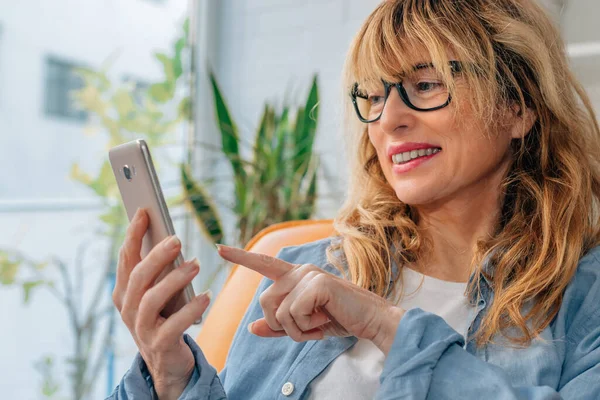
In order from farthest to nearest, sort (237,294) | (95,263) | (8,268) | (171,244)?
(95,263)
(8,268)
(237,294)
(171,244)

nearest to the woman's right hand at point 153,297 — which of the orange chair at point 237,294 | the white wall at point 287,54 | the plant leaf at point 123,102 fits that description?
the orange chair at point 237,294

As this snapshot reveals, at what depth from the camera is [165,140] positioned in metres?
2.98

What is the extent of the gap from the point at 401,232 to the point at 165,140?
73.8 inches

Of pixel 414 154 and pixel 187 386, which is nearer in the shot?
pixel 187 386

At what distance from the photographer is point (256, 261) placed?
0.90 m

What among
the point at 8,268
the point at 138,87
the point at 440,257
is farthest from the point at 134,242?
the point at 138,87

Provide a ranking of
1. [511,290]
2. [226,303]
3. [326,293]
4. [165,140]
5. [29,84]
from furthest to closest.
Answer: [165,140], [29,84], [226,303], [511,290], [326,293]

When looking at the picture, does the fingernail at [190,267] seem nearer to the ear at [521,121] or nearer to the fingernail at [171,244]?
the fingernail at [171,244]

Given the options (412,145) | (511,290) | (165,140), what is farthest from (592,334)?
(165,140)

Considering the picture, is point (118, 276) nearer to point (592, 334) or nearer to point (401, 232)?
point (401, 232)

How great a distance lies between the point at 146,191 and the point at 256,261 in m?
0.18

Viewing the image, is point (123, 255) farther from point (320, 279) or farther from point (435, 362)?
point (435, 362)

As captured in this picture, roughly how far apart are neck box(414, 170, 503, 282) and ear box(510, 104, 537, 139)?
0.10 metres

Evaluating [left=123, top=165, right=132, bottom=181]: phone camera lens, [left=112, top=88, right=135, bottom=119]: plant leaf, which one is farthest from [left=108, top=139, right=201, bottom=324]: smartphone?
[left=112, top=88, right=135, bottom=119]: plant leaf
